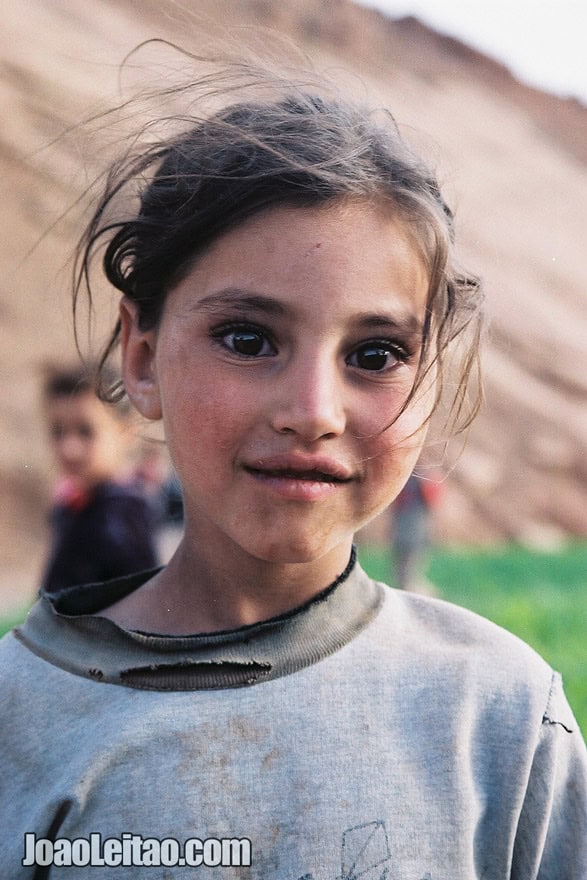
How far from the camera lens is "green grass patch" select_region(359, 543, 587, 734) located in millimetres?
4711

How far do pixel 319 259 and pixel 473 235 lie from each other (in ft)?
32.8

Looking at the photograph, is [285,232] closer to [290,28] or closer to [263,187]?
[263,187]

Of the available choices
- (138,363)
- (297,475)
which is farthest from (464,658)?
(138,363)

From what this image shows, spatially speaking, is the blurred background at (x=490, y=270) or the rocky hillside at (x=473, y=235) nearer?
the blurred background at (x=490, y=270)

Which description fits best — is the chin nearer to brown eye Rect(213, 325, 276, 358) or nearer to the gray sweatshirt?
the gray sweatshirt

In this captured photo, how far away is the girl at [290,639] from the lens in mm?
1269

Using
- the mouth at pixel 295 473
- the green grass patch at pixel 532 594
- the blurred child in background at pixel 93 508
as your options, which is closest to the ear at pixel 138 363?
the mouth at pixel 295 473

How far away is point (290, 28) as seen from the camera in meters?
26.5

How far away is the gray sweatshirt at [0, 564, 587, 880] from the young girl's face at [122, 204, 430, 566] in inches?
6.1

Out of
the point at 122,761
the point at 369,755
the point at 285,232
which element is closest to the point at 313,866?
the point at 369,755

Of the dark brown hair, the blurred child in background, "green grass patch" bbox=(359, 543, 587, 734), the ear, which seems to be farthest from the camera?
"green grass patch" bbox=(359, 543, 587, 734)

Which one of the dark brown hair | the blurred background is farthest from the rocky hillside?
the dark brown hair

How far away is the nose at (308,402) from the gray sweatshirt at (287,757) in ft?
0.85

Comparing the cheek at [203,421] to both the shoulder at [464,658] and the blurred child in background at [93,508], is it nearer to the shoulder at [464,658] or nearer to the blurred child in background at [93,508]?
the shoulder at [464,658]
